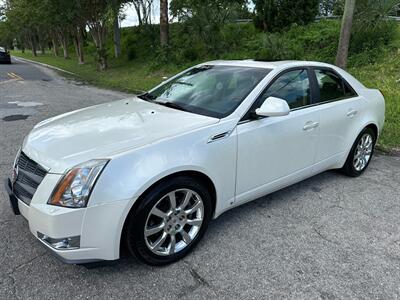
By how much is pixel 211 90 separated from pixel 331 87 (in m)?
1.48

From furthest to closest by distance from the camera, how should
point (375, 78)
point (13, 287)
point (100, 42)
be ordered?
1. point (100, 42)
2. point (375, 78)
3. point (13, 287)

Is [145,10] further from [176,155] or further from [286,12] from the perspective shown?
[176,155]

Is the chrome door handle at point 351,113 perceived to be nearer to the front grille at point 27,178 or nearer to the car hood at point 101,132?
the car hood at point 101,132

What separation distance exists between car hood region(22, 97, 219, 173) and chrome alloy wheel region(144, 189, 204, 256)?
486mm

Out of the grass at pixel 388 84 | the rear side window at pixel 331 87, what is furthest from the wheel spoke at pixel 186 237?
the grass at pixel 388 84

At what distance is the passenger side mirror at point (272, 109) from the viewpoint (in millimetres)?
2998

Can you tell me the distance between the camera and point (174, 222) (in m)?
2.76

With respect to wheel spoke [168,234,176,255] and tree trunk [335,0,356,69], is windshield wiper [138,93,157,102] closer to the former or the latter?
wheel spoke [168,234,176,255]

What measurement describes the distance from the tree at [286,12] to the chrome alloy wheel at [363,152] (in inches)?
454

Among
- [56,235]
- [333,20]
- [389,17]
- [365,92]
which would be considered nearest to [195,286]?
[56,235]

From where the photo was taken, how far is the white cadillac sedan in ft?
7.65

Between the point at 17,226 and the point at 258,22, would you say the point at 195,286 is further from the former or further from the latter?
the point at 258,22

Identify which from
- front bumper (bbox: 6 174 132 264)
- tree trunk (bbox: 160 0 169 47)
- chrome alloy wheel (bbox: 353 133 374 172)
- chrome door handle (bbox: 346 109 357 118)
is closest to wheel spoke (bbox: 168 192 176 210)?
front bumper (bbox: 6 174 132 264)

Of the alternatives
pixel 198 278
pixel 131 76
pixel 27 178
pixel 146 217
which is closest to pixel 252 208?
pixel 198 278
